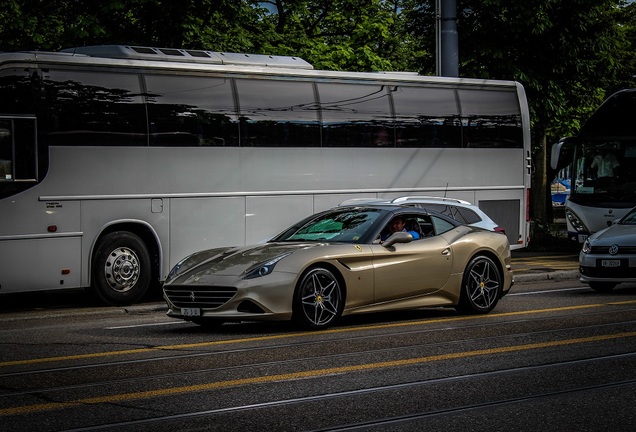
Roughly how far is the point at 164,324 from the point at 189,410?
5.96 metres

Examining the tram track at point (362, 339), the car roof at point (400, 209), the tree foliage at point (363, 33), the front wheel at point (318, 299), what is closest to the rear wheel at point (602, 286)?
the tram track at point (362, 339)

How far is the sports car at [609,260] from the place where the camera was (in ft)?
56.0

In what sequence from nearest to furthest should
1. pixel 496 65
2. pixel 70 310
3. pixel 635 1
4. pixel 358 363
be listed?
pixel 358 363 < pixel 70 310 < pixel 496 65 < pixel 635 1

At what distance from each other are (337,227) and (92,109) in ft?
15.6

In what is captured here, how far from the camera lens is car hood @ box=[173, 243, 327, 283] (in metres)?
12.1

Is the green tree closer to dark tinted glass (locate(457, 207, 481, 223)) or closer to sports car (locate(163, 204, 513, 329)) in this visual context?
dark tinted glass (locate(457, 207, 481, 223))

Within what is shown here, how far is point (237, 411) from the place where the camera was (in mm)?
7652

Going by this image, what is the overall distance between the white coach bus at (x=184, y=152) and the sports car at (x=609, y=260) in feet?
12.2

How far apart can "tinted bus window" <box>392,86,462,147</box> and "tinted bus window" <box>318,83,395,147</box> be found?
0.26 meters

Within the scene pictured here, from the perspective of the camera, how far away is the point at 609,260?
56.4 feet

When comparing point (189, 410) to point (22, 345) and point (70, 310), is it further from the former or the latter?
point (70, 310)

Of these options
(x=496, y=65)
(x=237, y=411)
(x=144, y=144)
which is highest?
(x=496, y=65)

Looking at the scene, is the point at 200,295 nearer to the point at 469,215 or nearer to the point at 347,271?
the point at 347,271

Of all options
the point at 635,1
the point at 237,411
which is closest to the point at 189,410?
the point at 237,411
